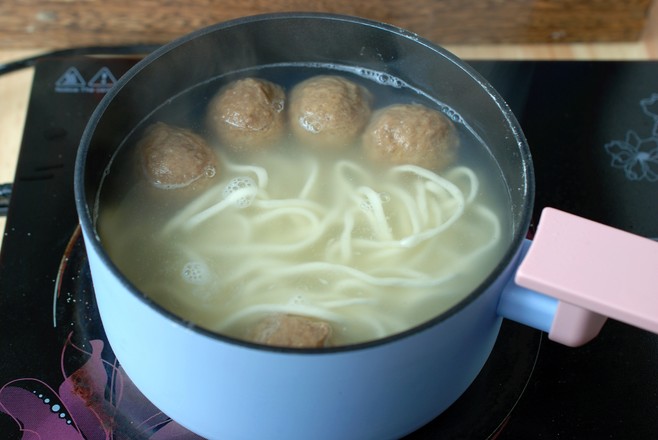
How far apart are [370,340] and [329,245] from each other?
0.93 feet

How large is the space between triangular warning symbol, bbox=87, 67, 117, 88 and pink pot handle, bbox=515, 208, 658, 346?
0.97m

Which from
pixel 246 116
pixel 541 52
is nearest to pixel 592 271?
pixel 246 116

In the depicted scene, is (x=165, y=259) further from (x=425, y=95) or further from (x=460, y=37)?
(x=460, y=37)

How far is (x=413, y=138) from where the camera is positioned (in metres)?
1.25

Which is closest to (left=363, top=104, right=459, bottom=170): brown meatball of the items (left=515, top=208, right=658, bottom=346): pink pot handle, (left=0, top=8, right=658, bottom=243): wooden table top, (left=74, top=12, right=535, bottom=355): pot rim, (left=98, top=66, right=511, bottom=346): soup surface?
(left=98, top=66, right=511, bottom=346): soup surface

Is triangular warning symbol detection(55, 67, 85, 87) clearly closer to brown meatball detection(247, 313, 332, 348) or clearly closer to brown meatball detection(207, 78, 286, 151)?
brown meatball detection(207, 78, 286, 151)

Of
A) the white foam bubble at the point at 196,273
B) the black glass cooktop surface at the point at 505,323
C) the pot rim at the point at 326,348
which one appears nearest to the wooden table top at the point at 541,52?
the black glass cooktop surface at the point at 505,323

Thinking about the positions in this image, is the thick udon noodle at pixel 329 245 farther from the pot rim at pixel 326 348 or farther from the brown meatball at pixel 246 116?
the pot rim at pixel 326 348

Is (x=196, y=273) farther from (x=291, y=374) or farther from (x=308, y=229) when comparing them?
(x=291, y=374)

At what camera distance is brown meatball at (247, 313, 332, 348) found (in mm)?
1000

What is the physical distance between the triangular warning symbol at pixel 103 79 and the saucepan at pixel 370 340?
0.39 m

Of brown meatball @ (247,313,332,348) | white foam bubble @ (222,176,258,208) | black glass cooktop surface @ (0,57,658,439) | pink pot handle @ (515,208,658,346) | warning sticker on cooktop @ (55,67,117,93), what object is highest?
pink pot handle @ (515,208,658,346)

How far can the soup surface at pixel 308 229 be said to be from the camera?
1.12 metres

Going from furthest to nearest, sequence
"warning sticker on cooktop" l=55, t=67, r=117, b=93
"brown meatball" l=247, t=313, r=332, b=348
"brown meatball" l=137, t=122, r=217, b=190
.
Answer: "warning sticker on cooktop" l=55, t=67, r=117, b=93 < "brown meatball" l=137, t=122, r=217, b=190 < "brown meatball" l=247, t=313, r=332, b=348
